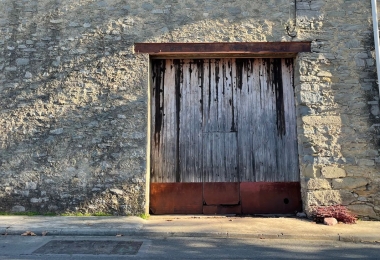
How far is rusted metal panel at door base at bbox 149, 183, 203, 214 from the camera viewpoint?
6594 mm

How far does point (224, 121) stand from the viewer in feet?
22.2

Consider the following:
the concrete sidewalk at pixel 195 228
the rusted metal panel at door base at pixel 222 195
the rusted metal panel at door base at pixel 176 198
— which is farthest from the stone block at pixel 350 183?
the rusted metal panel at door base at pixel 176 198

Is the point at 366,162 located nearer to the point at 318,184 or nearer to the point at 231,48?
the point at 318,184

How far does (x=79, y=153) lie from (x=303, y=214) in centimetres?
449

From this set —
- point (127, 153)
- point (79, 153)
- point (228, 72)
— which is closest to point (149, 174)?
point (127, 153)

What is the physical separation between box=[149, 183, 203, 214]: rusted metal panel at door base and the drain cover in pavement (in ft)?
5.87

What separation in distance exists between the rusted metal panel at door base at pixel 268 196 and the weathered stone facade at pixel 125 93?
0.42 metres

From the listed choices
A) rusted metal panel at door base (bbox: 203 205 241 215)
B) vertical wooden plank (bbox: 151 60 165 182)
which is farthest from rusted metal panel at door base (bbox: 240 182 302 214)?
vertical wooden plank (bbox: 151 60 165 182)

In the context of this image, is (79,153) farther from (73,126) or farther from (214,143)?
(214,143)

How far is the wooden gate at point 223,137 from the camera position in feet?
21.6

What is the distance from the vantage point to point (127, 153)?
6.32m

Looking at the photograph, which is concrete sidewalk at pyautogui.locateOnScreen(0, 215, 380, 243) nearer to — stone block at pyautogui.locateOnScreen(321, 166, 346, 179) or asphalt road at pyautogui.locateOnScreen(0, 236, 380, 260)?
asphalt road at pyautogui.locateOnScreen(0, 236, 380, 260)

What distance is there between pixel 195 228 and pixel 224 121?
Result: 237 cm

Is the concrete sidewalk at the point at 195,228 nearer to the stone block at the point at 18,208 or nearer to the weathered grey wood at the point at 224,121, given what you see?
the stone block at the point at 18,208
